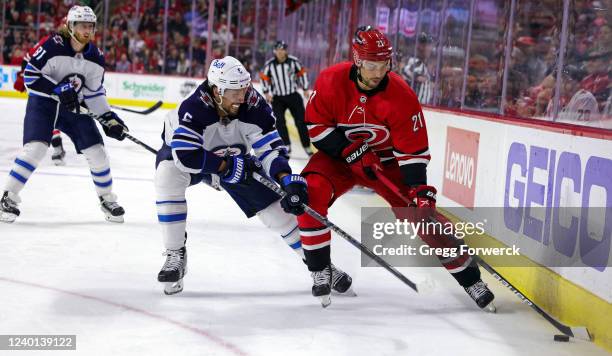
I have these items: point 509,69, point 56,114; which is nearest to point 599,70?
point 509,69

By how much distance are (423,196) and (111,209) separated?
231 centimetres

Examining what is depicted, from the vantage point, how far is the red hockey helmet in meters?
3.24

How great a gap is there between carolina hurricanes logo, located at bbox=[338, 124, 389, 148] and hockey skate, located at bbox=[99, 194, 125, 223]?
1.93 m

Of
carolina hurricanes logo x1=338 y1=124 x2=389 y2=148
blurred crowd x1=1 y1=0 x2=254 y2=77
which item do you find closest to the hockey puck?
carolina hurricanes logo x1=338 y1=124 x2=389 y2=148

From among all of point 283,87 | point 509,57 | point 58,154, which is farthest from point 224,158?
point 283,87

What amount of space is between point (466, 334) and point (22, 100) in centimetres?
1317

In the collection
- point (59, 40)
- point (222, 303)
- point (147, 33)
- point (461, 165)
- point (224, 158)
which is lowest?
point (222, 303)

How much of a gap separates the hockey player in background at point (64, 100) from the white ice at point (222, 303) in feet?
0.90

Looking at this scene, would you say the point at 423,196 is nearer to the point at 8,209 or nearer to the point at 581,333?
the point at 581,333

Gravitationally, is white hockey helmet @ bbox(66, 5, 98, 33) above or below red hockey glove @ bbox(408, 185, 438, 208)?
above

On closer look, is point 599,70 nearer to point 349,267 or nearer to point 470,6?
point 349,267

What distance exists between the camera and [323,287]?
130 inches

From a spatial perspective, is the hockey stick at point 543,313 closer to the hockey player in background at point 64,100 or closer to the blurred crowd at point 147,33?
the hockey player in background at point 64,100

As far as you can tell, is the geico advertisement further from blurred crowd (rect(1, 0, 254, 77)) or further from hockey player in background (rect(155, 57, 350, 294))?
blurred crowd (rect(1, 0, 254, 77))
